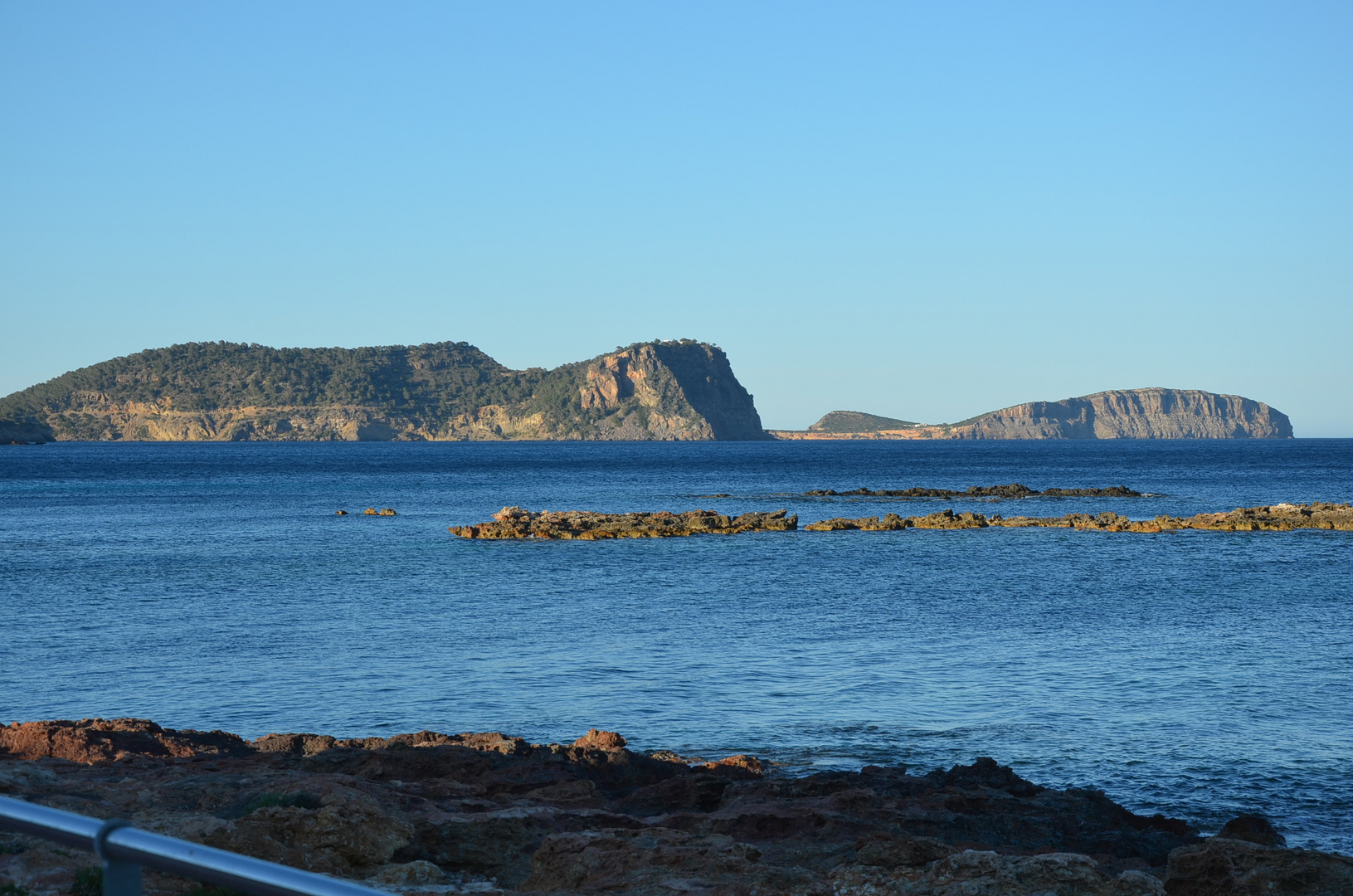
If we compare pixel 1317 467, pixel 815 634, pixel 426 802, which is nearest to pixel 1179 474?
pixel 1317 467

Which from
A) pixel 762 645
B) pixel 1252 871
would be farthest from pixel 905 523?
pixel 1252 871

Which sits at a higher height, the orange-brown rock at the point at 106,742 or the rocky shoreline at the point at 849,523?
the rocky shoreline at the point at 849,523

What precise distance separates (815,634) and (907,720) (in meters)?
8.03

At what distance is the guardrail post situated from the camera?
238 centimetres

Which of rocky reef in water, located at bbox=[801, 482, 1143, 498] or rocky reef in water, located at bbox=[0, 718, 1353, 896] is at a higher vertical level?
rocky reef in water, located at bbox=[801, 482, 1143, 498]

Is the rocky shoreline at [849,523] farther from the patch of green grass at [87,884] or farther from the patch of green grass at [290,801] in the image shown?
the patch of green grass at [87,884]

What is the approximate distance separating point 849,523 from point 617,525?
35.7 ft

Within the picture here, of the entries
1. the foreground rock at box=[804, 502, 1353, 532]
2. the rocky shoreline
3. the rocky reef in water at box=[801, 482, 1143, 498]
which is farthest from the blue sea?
the rocky reef in water at box=[801, 482, 1143, 498]

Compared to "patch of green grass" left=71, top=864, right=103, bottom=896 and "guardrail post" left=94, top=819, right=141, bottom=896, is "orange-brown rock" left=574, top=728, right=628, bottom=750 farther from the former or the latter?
"guardrail post" left=94, top=819, right=141, bottom=896

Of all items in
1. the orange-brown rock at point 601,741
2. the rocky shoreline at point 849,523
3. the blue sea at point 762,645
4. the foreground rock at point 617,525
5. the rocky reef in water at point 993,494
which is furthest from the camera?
the rocky reef in water at point 993,494

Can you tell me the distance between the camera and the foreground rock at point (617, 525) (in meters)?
51.8

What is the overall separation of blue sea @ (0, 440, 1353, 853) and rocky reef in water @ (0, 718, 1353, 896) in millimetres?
1864

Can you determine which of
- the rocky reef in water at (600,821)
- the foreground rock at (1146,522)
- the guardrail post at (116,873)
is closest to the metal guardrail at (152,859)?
the guardrail post at (116,873)

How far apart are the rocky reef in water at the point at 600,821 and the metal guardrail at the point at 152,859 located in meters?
6.25
